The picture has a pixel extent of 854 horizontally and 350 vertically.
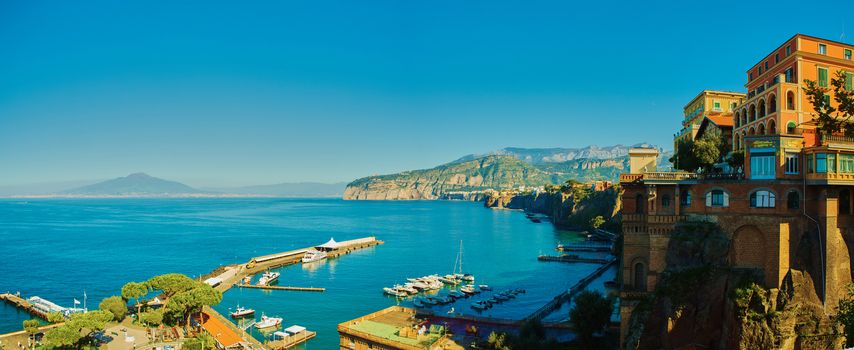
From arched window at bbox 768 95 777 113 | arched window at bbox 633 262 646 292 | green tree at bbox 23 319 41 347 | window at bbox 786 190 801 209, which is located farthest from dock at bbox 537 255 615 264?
green tree at bbox 23 319 41 347

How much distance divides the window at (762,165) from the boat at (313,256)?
81.0 meters

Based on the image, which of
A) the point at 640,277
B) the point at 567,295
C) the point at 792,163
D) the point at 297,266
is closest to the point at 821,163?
the point at 792,163

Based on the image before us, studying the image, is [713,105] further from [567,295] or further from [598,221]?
[598,221]

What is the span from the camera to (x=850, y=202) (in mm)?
30203

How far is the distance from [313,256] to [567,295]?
5423 cm

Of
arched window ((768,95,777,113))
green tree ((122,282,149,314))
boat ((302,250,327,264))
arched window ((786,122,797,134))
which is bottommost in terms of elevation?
boat ((302,250,327,264))

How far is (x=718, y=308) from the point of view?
31.8 meters

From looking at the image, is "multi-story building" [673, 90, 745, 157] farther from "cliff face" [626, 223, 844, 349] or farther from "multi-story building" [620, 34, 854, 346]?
"cliff face" [626, 223, 844, 349]

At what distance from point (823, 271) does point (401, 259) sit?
258ft

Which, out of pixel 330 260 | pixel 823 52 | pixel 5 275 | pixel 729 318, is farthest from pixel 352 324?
pixel 5 275

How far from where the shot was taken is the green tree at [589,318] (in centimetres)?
4009

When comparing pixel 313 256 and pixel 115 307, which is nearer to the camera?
pixel 115 307

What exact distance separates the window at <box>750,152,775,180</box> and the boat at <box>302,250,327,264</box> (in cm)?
8099

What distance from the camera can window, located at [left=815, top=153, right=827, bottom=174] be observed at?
96.5 ft
